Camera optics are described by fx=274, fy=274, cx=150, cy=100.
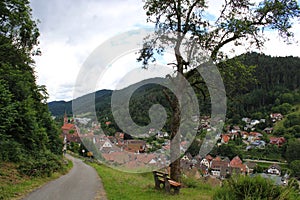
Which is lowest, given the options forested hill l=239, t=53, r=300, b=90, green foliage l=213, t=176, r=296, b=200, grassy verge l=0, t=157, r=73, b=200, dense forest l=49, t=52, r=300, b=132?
grassy verge l=0, t=157, r=73, b=200

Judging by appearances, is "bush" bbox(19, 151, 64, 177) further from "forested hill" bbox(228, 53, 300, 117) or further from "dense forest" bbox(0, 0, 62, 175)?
"forested hill" bbox(228, 53, 300, 117)

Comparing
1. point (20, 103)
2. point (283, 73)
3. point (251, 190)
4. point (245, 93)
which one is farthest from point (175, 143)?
point (283, 73)

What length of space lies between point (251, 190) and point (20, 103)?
40.9ft

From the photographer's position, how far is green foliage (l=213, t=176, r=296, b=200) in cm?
648

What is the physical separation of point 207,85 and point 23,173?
892cm

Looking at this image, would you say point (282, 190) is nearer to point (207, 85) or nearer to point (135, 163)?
point (207, 85)

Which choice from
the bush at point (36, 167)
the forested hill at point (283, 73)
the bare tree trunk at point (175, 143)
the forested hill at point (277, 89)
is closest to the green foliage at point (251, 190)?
the bare tree trunk at point (175, 143)

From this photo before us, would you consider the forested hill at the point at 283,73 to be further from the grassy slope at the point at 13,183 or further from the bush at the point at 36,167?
the grassy slope at the point at 13,183

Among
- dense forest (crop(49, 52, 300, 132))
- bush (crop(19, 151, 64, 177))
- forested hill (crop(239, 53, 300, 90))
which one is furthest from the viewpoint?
forested hill (crop(239, 53, 300, 90))

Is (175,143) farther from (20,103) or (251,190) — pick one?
(20,103)

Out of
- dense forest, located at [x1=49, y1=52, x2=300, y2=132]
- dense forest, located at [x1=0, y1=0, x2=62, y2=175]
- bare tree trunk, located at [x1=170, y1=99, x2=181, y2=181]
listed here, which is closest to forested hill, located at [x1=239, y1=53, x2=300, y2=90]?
dense forest, located at [x1=49, y1=52, x2=300, y2=132]

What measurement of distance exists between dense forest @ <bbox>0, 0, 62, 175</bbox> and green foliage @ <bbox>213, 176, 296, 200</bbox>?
363 inches

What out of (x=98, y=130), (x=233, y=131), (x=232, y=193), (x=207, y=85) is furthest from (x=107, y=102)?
(x=233, y=131)

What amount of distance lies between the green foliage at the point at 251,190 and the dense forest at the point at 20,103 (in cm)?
922
